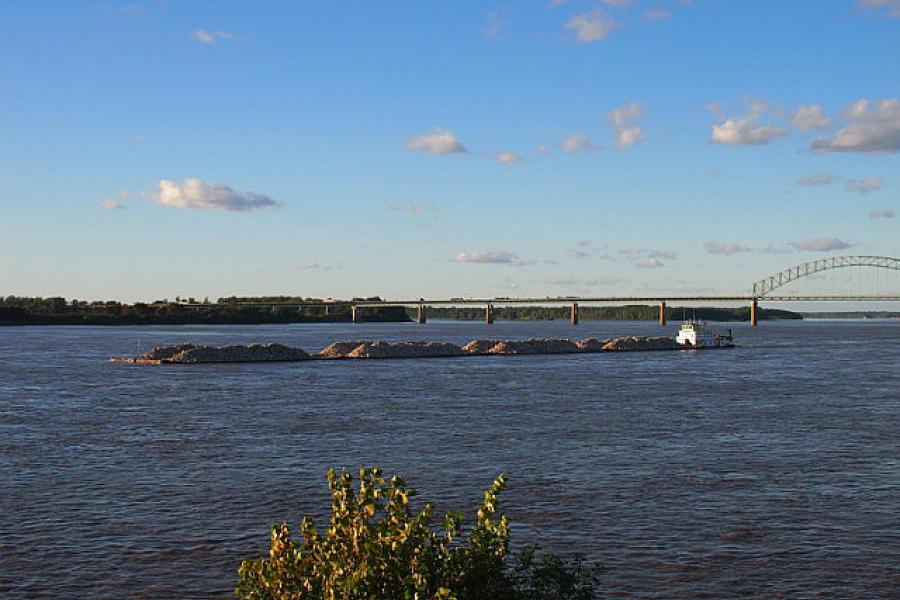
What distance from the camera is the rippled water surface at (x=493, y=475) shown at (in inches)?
856

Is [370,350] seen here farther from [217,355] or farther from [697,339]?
[697,339]

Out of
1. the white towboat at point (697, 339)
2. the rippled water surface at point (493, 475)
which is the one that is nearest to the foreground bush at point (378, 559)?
the rippled water surface at point (493, 475)

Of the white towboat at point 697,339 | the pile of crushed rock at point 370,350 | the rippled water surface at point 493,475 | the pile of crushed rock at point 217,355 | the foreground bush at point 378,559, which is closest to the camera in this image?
the foreground bush at point 378,559

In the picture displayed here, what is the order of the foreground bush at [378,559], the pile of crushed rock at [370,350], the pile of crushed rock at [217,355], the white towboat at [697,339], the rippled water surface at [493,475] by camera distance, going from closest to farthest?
the foreground bush at [378,559]
the rippled water surface at [493,475]
the pile of crushed rock at [217,355]
the pile of crushed rock at [370,350]
the white towboat at [697,339]

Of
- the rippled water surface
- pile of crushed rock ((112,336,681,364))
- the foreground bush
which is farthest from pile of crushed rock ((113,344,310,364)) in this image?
the foreground bush

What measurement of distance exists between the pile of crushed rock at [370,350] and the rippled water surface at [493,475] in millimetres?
32617

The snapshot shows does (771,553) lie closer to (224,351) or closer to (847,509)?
(847,509)

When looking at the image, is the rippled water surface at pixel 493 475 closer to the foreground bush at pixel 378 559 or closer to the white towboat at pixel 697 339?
the foreground bush at pixel 378 559

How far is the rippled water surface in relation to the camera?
21.8 meters

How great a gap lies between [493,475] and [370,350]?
85577 mm

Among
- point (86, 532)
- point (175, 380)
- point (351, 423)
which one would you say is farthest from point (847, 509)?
point (175, 380)

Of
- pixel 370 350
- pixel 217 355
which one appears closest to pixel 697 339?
pixel 370 350

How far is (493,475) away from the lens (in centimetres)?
3269

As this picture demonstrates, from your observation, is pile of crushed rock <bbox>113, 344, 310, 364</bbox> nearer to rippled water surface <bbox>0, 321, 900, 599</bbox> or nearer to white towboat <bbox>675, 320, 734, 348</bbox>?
rippled water surface <bbox>0, 321, 900, 599</bbox>
